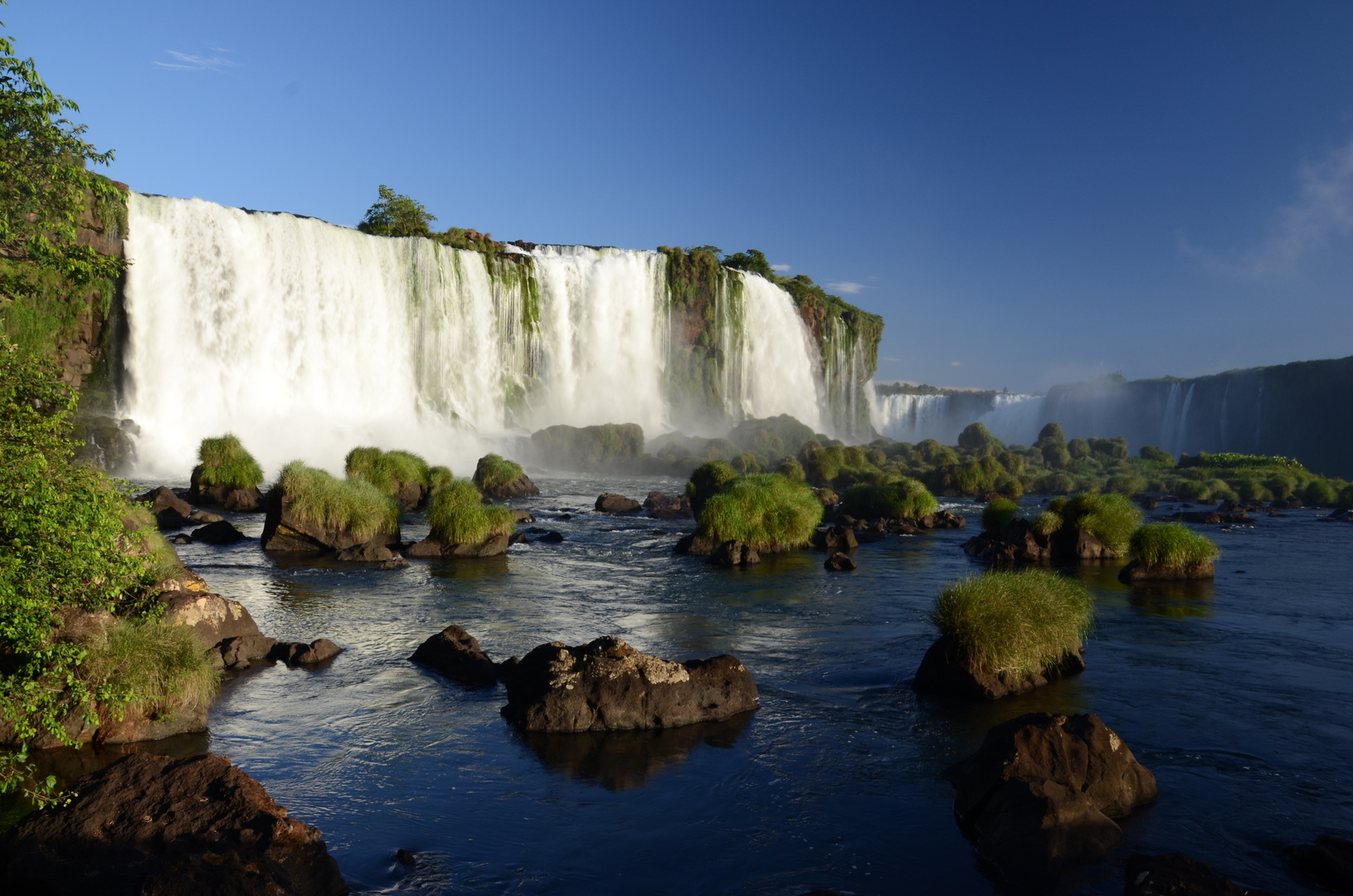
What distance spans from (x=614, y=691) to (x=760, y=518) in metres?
14.6

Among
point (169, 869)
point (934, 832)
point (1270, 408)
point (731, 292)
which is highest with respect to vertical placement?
point (731, 292)

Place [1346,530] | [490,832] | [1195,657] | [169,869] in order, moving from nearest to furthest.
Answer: [169,869] → [490,832] → [1195,657] → [1346,530]

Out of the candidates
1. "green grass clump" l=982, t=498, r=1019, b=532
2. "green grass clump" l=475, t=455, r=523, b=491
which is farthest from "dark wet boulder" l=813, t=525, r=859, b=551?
"green grass clump" l=475, t=455, r=523, b=491

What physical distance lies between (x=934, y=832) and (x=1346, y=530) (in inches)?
1389

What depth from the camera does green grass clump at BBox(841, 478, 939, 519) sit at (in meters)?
31.4

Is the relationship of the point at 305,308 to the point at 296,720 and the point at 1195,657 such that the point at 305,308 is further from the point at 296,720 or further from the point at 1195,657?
A: the point at 1195,657

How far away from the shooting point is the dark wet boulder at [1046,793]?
6914 millimetres

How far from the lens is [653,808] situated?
26.3 feet

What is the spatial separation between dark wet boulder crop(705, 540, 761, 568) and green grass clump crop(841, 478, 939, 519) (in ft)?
36.1

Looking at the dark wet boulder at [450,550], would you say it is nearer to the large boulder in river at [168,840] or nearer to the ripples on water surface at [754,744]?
the ripples on water surface at [754,744]

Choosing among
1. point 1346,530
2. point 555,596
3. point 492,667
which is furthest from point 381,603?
point 1346,530

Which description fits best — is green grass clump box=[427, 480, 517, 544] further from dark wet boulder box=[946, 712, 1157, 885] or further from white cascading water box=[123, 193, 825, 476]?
white cascading water box=[123, 193, 825, 476]

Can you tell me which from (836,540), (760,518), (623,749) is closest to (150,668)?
(623,749)

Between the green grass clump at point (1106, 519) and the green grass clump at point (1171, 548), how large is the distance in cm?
210
